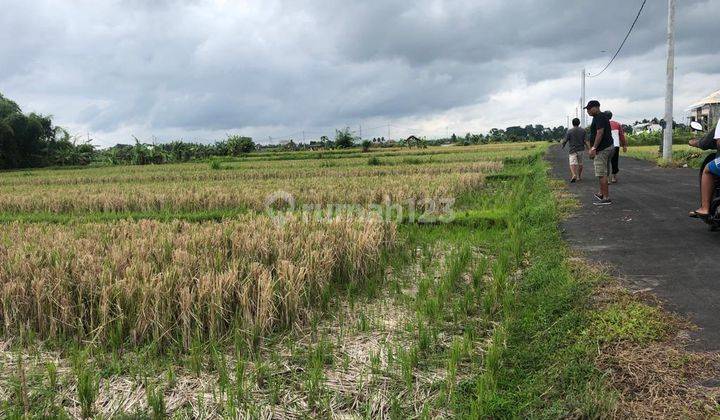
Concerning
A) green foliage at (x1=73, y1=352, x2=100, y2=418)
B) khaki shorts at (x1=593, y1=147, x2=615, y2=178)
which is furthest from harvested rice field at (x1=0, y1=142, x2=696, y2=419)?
khaki shorts at (x1=593, y1=147, x2=615, y2=178)

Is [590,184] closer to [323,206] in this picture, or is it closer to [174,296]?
[323,206]

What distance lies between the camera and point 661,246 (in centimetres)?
529

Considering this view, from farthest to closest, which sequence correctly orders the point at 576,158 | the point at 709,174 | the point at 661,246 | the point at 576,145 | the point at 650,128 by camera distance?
the point at 650,128 < the point at 576,158 < the point at 576,145 < the point at 709,174 < the point at 661,246

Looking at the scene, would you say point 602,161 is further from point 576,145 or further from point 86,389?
point 86,389

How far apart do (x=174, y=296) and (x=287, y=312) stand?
0.82 metres

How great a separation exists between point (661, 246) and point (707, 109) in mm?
42852

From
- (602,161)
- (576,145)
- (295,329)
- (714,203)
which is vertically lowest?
(295,329)

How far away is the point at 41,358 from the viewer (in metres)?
3.19

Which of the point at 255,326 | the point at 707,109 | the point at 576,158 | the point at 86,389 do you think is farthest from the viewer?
the point at 707,109

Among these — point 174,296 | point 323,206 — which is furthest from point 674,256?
point 323,206

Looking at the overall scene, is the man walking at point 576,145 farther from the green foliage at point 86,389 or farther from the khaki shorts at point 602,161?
the green foliage at point 86,389

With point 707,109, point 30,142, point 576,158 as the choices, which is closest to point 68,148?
point 30,142

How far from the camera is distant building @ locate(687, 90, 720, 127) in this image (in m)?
30.3

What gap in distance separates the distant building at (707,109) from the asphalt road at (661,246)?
22.8 m
